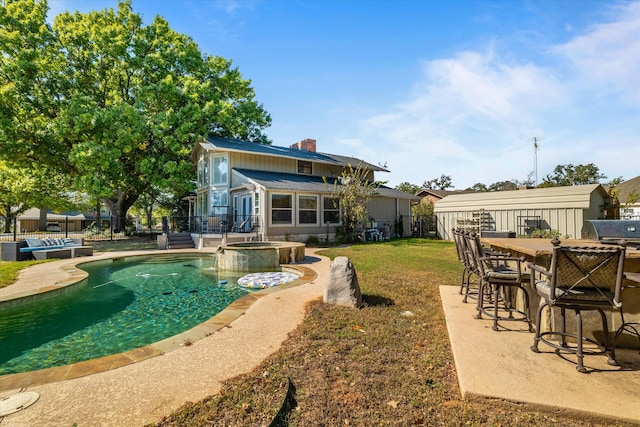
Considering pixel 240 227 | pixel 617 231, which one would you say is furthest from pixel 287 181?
pixel 617 231

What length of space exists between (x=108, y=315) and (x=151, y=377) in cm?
360

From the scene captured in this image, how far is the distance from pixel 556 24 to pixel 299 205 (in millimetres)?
12564

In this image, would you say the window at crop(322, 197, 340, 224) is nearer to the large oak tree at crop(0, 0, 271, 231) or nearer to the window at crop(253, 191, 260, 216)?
the window at crop(253, 191, 260, 216)

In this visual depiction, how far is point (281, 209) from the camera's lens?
16.6 metres

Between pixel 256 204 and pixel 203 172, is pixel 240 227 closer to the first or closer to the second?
pixel 256 204

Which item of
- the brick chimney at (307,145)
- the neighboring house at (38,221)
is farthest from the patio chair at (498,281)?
the neighboring house at (38,221)

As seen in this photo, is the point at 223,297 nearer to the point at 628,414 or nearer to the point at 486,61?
the point at 628,414

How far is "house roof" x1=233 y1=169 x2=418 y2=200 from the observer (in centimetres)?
1606

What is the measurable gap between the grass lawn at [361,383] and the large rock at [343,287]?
330 mm

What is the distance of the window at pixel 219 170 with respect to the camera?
Result: 18406 mm

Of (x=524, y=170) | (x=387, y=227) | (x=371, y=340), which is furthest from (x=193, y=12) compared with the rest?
(x=524, y=170)

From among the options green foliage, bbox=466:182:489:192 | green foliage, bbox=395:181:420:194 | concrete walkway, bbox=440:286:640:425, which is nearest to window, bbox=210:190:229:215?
concrete walkway, bbox=440:286:640:425

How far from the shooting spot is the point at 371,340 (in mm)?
3779

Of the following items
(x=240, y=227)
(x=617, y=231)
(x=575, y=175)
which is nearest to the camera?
(x=617, y=231)
